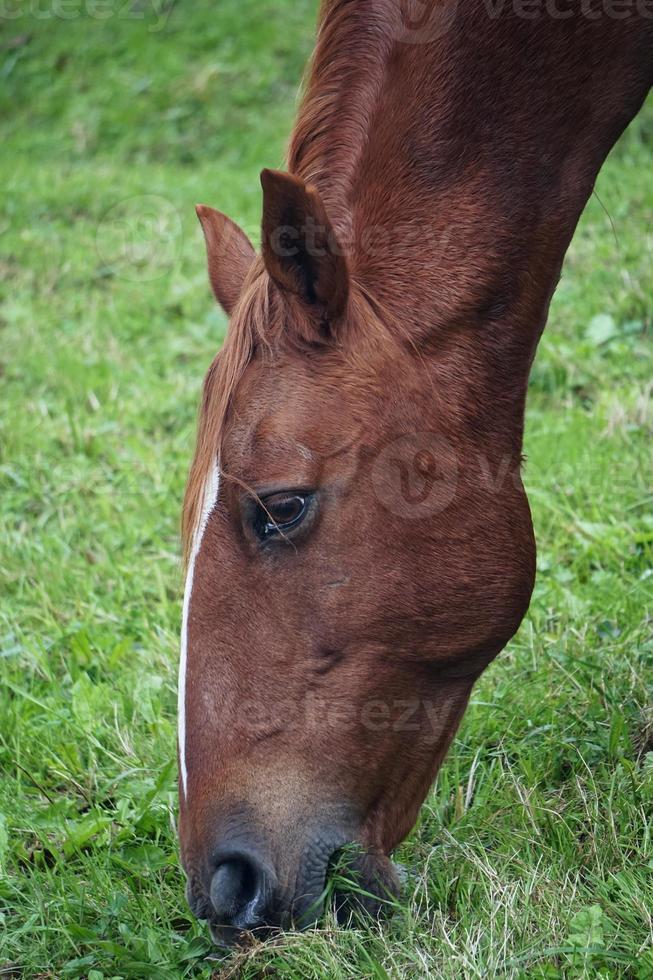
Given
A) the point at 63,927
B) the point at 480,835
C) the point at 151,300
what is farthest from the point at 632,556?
the point at 151,300

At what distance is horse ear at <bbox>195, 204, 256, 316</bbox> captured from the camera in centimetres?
240

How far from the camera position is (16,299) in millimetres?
Result: 5934

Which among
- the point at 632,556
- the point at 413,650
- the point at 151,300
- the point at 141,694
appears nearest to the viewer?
the point at 413,650

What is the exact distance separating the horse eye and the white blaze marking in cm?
10

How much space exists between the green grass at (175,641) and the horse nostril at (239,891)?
0.07 metres

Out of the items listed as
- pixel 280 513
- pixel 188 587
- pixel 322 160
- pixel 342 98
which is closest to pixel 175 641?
pixel 188 587

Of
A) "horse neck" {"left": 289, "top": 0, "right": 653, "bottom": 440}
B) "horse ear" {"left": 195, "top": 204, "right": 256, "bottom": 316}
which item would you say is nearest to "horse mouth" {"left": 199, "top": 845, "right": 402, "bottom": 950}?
"horse neck" {"left": 289, "top": 0, "right": 653, "bottom": 440}

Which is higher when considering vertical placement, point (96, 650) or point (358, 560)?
point (358, 560)

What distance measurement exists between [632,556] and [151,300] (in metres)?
3.31

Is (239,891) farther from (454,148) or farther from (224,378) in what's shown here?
(454,148)

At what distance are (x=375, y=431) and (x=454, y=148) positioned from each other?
59 cm

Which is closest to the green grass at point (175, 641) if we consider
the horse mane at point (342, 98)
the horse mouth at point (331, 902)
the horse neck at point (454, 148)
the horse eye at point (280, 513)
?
the horse mouth at point (331, 902)

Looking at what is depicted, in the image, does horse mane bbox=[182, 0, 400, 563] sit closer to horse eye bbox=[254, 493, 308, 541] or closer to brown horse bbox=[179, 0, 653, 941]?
brown horse bbox=[179, 0, 653, 941]

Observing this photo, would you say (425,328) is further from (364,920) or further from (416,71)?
(364,920)
